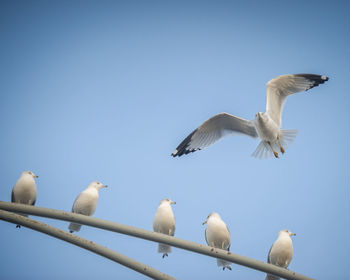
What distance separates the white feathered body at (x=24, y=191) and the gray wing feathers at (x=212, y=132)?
2.83 metres

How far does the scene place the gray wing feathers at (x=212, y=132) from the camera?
7227 mm

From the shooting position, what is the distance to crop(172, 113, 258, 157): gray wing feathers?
7227 millimetres

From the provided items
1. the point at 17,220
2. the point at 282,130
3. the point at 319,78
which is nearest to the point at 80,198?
the point at 17,220

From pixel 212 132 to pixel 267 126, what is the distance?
1160 mm

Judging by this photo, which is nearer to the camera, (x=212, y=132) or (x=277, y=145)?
(x=277, y=145)

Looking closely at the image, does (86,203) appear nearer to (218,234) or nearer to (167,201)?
(167,201)

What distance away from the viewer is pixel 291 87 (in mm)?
7000

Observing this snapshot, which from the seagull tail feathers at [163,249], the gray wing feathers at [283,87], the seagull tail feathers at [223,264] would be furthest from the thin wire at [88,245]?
the gray wing feathers at [283,87]

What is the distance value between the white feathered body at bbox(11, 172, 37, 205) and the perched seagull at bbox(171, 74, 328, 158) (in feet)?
9.29

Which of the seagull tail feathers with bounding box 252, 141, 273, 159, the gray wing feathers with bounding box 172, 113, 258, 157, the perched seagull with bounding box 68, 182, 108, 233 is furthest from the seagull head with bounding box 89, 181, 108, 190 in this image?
the seagull tail feathers with bounding box 252, 141, 273, 159

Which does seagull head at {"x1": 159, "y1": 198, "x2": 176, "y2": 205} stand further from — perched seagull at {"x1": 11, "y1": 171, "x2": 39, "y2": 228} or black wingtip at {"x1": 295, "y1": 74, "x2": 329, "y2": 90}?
black wingtip at {"x1": 295, "y1": 74, "x2": 329, "y2": 90}

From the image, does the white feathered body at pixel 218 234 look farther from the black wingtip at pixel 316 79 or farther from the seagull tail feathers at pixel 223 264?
the black wingtip at pixel 316 79

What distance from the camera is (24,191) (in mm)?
4984

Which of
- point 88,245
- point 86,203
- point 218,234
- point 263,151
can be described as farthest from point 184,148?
point 88,245
